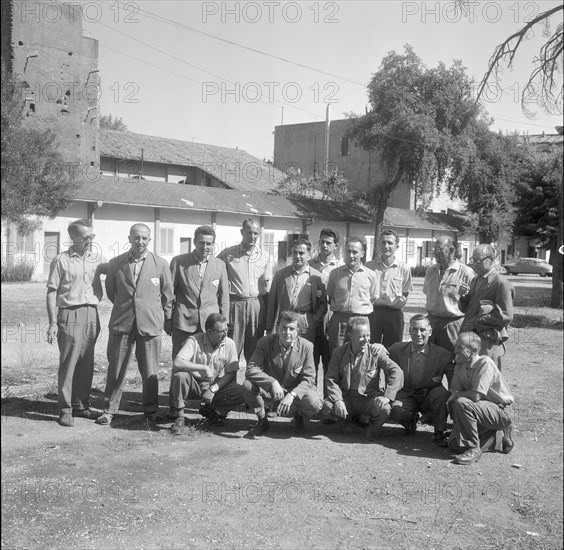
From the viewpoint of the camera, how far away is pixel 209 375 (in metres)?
6.10

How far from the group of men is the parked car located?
38.1 m

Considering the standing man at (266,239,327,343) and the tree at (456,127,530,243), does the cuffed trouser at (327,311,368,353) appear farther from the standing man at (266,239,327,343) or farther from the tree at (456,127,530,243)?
the tree at (456,127,530,243)

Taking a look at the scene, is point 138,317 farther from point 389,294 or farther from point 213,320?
point 389,294

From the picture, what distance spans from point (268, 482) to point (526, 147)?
1510 inches

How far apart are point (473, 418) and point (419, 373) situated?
0.80m

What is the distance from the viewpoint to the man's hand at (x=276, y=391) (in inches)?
233

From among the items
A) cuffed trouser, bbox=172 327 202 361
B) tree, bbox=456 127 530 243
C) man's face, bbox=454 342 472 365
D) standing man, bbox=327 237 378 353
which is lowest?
cuffed trouser, bbox=172 327 202 361

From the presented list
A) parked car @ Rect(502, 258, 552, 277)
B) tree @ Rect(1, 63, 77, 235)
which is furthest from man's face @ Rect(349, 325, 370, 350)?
parked car @ Rect(502, 258, 552, 277)

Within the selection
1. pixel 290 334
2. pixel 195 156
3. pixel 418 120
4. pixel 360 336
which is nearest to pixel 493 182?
pixel 418 120

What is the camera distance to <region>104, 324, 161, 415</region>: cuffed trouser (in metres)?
6.23

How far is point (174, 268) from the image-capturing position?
6.47 meters

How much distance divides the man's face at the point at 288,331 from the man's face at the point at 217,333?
1.65 feet

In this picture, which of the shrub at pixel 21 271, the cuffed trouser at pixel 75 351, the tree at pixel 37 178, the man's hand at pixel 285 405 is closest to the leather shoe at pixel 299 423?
the man's hand at pixel 285 405

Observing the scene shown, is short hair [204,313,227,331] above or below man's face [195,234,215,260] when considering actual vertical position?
below
